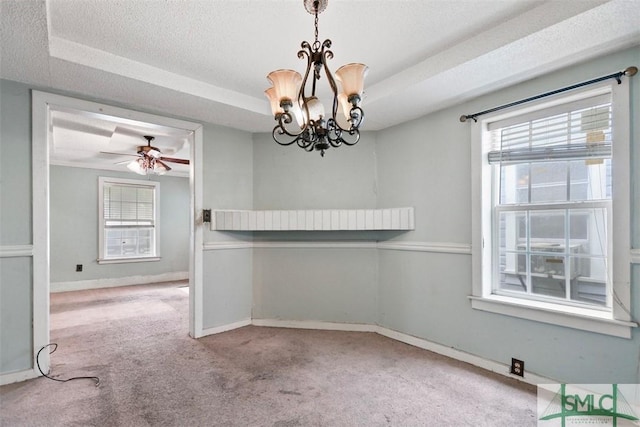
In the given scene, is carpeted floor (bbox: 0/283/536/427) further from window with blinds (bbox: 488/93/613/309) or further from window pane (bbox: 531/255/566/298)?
window with blinds (bbox: 488/93/613/309)

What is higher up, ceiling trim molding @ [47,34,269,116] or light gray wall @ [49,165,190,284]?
ceiling trim molding @ [47,34,269,116]

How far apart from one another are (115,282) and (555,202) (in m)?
7.00

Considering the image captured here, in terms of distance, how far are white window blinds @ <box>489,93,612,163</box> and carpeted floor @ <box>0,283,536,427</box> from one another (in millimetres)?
1672

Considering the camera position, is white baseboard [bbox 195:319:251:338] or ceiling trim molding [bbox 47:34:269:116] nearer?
ceiling trim molding [bbox 47:34:269:116]

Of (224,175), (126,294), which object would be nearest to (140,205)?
(126,294)

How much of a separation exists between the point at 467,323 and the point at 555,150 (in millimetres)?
1514

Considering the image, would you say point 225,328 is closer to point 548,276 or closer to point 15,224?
point 15,224

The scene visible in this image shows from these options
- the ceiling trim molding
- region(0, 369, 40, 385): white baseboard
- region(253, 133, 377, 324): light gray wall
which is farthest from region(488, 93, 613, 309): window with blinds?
region(0, 369, 40, 385): white baseboard

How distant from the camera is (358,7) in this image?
5.97 feet

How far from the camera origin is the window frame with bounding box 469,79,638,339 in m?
1.87

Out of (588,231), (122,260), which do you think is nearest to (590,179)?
(588,231)

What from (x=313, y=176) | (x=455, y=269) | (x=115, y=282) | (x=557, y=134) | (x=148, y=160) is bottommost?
(x=115, y=282)

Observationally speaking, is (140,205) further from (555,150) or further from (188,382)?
(555,150)

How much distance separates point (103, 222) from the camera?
6055 mm
